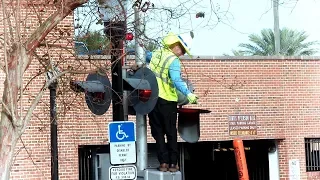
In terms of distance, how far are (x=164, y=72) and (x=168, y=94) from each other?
344 mm

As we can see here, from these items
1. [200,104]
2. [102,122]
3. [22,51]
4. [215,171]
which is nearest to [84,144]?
[102,122]

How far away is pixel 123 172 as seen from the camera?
11.0 meters

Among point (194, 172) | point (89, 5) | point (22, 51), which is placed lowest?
point (194, 172)

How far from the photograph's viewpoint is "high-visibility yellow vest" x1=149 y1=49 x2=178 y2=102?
1156 centimetres

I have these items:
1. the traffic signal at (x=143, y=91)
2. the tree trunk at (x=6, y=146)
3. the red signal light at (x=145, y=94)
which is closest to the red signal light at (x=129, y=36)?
the traffic signal at (x=143, y=91)

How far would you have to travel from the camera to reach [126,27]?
10.9 metres

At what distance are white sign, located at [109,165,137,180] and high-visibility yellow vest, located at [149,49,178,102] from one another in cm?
126

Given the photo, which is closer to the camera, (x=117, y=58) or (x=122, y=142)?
(x=117, y=58)

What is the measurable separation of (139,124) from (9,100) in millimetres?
2916

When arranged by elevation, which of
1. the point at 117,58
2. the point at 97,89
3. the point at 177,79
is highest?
the point at 117,58

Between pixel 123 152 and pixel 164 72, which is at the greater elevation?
pixel 164 72

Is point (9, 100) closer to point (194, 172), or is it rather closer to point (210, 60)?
point (210, 60)

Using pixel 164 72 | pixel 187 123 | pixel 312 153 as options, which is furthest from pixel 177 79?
pixel 312 153

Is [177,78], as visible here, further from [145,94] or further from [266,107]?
[266,107]
